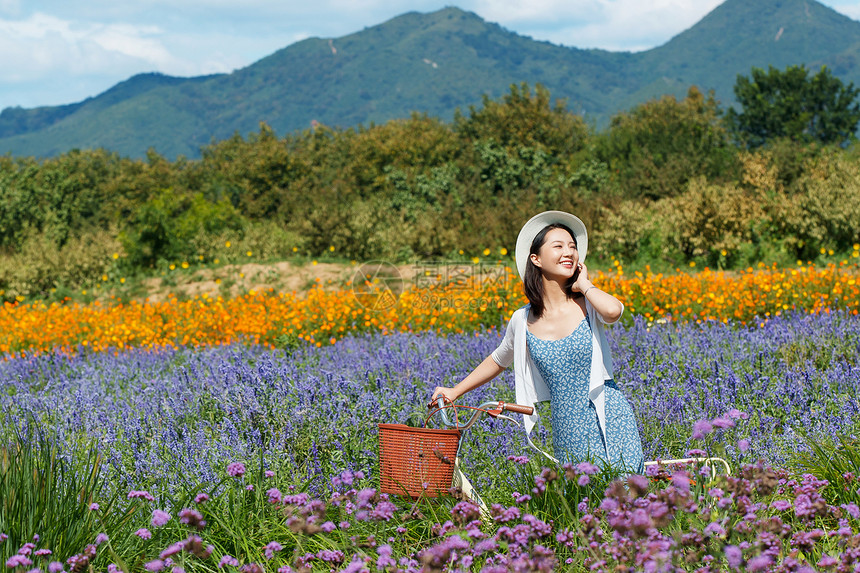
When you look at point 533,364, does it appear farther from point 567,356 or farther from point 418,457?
point 418,457

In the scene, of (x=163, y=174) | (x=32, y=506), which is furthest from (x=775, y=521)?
(x=163, y=174)

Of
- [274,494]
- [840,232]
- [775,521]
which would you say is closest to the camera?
[775,521]

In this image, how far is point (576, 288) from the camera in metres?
2.70

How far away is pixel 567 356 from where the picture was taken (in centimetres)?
269

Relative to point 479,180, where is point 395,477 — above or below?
below

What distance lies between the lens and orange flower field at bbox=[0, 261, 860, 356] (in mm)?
7027

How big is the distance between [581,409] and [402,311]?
507 centimetres

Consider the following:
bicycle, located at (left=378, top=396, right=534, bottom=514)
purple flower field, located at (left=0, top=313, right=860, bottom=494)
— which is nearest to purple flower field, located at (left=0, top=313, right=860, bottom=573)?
purple flower field, located at (left=0, top=313, right=860, bottom=494)

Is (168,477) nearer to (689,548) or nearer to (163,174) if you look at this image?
(689,548)

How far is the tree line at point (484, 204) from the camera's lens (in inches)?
480

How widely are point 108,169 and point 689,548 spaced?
52299 mm

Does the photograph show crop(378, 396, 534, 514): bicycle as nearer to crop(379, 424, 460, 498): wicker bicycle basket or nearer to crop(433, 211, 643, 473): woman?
crop(379, 424, 460, 498): wicker bicycle basket

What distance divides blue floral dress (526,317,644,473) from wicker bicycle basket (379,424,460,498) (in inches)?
22.7

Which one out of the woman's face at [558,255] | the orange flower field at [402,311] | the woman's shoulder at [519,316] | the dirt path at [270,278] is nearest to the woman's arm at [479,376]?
the woman's shoulder at [519,316]
